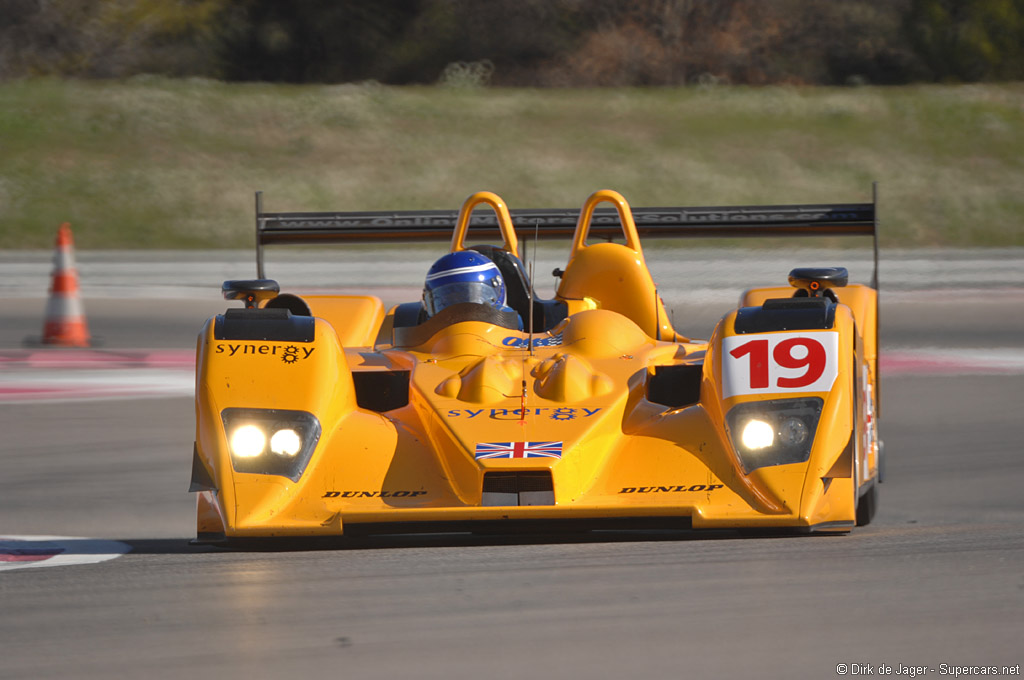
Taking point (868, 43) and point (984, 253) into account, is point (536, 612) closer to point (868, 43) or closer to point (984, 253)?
point (984, 253)

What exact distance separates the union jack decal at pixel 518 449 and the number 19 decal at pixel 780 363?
74 centimetres

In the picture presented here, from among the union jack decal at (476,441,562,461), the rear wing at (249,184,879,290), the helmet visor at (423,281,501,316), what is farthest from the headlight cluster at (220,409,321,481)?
the rear wing at (249,184,879,290)

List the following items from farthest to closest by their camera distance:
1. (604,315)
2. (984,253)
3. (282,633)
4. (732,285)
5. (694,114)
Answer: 1. (694,114)
2. (984,253)
3. (732,285)
4. (604,315)
5. (282,633)

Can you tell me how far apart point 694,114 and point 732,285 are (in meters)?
11.2

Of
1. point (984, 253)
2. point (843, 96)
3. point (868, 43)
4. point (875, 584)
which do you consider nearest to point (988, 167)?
point (843, 96)

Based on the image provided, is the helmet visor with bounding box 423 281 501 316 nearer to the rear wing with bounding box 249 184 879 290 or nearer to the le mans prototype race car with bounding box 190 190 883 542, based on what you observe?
the le mans prototype race car with bounding box 190 190 883 542

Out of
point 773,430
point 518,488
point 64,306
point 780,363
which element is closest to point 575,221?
point 780,363

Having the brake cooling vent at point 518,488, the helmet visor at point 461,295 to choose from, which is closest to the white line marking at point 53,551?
the brake cooling vent at point 518,488

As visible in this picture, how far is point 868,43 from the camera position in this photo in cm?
3344

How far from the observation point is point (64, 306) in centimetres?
1238

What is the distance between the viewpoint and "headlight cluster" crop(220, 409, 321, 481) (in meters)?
5.31

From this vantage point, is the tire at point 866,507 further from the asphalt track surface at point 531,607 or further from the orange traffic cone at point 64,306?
the orange traffic cone at point 64,306

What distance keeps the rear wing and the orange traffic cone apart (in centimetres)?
459

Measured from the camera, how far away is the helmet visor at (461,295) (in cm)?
665
